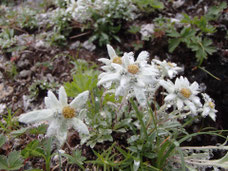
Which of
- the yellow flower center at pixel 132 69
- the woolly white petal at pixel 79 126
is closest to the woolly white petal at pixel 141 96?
the yellow flower center at pixel 132 69

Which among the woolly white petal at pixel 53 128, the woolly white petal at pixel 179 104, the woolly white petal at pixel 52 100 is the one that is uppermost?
the woolly white petal at pixel 52 100

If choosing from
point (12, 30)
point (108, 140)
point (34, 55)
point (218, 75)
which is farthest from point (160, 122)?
point (12, 30)

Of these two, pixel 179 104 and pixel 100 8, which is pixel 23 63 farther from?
pixel 179 104

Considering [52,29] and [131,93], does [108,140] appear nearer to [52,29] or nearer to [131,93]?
[131,93]

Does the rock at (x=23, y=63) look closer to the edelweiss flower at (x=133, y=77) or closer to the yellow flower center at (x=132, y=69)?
the edelweiss flower at (x=133, y=77)

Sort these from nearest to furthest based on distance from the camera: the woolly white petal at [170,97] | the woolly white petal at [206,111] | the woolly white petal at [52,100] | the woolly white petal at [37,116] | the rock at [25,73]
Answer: the woolly white petal at [37,116] → the woolly white petal at [52,100] → the woolly white petal at [170,97] → the woolly white petal at [206,111] → the rock at [25,73]

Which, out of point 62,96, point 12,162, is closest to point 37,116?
point 62,96

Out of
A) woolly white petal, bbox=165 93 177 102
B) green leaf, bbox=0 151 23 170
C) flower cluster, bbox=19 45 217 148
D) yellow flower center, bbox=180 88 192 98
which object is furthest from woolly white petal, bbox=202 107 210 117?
green leaf, bbox=0 151 23 170
